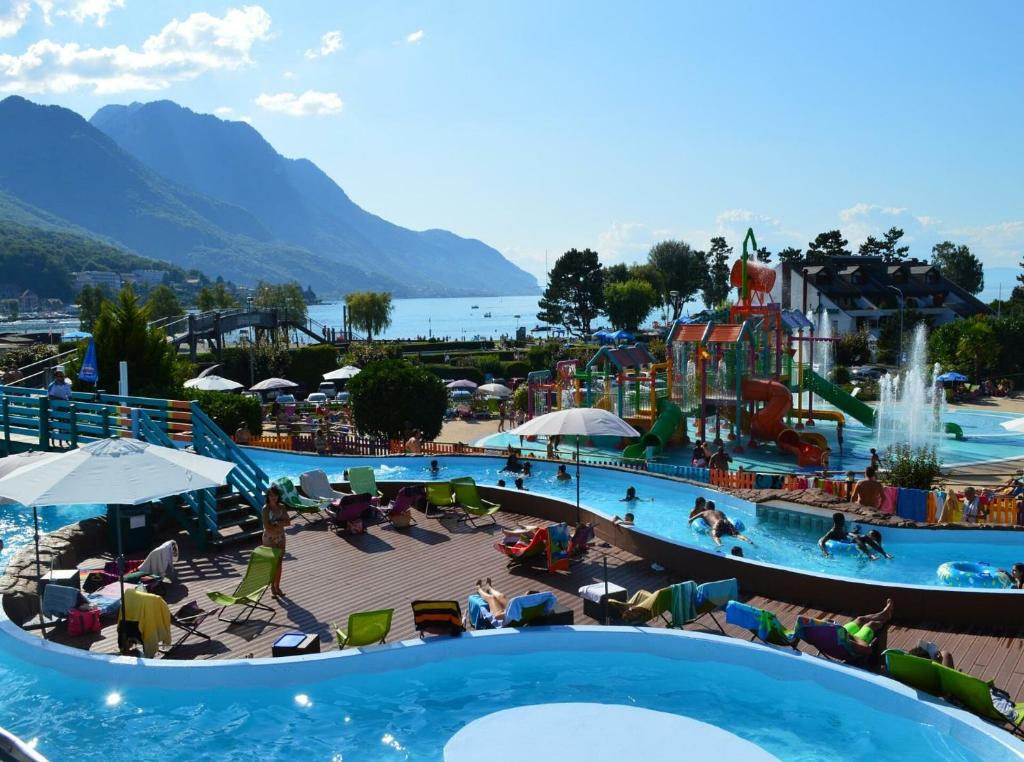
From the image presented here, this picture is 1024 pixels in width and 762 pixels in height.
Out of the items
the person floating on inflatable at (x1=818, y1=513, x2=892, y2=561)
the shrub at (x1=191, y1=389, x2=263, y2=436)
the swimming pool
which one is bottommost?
the swimming pool

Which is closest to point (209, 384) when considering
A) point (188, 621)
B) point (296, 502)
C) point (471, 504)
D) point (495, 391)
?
point (495, 391)

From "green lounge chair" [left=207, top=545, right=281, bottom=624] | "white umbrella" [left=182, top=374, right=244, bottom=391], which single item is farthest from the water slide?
"green lounge chair" [left=207, top=545, right=281, bottom=624]

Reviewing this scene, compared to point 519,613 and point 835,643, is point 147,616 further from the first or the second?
point 835,643

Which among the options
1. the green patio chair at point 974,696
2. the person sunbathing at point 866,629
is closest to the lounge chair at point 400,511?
the person sunbathing at point 866,629

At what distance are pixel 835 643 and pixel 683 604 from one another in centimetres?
162

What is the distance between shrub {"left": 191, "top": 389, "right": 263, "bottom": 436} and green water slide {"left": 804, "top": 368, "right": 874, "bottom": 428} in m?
19.9

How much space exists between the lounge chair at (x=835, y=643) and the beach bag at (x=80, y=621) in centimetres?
764

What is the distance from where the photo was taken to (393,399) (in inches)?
955

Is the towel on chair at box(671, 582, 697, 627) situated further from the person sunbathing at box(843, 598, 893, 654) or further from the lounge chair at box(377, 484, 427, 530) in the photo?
the lounge chair at box(377, 484, 427, 530)

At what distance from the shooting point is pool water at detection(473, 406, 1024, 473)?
2430 cm

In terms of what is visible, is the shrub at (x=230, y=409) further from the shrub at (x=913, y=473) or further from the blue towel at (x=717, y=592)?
the blue towel at (x=717, y=592)

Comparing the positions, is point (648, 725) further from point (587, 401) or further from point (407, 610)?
point (587, 401)

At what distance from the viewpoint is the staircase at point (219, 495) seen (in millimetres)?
12555

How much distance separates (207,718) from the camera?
747 cm
